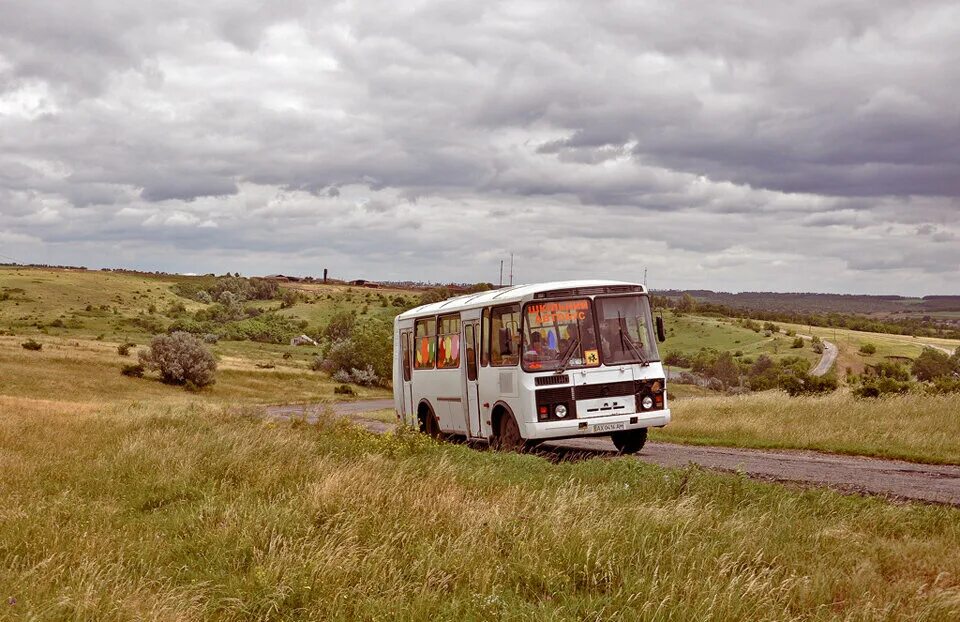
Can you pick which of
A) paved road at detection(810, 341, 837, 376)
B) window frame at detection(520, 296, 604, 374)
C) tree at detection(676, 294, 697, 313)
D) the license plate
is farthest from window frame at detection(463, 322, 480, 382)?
tree at detection(676, 294, 697, 313)

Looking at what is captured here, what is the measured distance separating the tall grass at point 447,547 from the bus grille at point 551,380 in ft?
12.4

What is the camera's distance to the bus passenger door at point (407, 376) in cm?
2197

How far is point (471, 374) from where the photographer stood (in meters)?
17.6

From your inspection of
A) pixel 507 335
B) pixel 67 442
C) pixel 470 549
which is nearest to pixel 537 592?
pixel 470 549

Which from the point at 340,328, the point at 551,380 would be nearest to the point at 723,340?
the point at 340,328

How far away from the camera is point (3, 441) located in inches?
566

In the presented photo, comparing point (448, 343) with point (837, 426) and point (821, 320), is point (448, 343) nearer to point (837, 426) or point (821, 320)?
point (837, 426)

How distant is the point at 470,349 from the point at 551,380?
2954 mm

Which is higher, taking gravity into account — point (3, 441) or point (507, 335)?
point (507, 335)

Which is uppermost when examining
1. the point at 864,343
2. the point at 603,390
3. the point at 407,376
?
the point at 603,390

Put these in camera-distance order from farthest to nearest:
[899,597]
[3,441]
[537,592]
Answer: [3,441] < [537,592] < [899,597]

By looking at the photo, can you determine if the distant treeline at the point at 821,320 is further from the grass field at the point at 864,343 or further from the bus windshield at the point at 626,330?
the bus windshield at the point at 626,330

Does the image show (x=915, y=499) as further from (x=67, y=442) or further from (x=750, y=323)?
(x=750, y=323)

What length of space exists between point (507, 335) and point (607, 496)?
595cm
